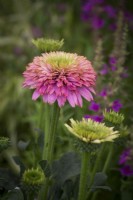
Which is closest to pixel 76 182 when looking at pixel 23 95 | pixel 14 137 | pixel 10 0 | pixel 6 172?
pixel 6 172

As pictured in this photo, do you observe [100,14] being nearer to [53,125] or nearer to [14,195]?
[53,125]

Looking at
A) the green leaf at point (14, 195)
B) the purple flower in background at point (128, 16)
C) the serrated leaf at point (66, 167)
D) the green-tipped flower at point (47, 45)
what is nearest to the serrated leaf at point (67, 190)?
the serrated leaf at point (66, 167)

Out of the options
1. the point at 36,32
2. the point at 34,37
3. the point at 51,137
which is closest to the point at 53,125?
the point at 51,137

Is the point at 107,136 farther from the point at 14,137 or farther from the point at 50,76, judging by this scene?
the point at 14,137

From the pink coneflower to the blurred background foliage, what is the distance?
0.52 meters

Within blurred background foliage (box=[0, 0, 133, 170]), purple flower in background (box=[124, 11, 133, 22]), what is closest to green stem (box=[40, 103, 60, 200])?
blurred background foliage (box=[0, 0, 133, 170])

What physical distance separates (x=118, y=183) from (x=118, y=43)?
0.46 meters

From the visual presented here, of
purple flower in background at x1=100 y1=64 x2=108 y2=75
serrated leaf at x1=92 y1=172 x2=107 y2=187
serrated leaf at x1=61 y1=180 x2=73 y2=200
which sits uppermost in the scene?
purple flower in background at x1=100 y1=64 x2=108 y2=75

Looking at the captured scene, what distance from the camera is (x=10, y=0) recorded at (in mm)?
2420

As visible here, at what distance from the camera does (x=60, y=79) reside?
2.37 feet

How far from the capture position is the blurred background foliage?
1655 mm

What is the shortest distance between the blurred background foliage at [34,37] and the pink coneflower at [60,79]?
523mm

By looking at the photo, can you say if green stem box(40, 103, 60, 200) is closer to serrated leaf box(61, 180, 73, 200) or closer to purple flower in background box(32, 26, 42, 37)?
serrated leaf box(61, 180, 73, 200)

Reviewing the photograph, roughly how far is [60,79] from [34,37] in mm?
1362
